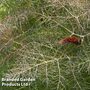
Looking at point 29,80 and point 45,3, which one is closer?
point 29,80

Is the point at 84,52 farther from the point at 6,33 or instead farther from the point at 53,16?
the point at 6,33

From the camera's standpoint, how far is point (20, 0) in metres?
3.01

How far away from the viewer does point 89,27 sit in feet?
8.71

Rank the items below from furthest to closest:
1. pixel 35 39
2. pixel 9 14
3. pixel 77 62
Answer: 1. pixel 9 14
2. pixel 35 39
3. pixel 77 62

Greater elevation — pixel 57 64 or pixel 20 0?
pixel 20 0

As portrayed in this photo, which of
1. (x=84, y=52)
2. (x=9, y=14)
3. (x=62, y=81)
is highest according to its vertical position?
(x=9, y=14)

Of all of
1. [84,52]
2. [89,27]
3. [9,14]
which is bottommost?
[84,52]

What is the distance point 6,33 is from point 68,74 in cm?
57

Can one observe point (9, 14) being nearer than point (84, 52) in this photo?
No

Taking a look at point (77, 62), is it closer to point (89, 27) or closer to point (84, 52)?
point (84, 52)

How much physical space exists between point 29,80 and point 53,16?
0.48 meters

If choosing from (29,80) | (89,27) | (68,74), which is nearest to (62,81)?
(68,74)

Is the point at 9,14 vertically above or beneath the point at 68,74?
above

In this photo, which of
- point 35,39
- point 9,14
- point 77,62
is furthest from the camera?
point 9,14
